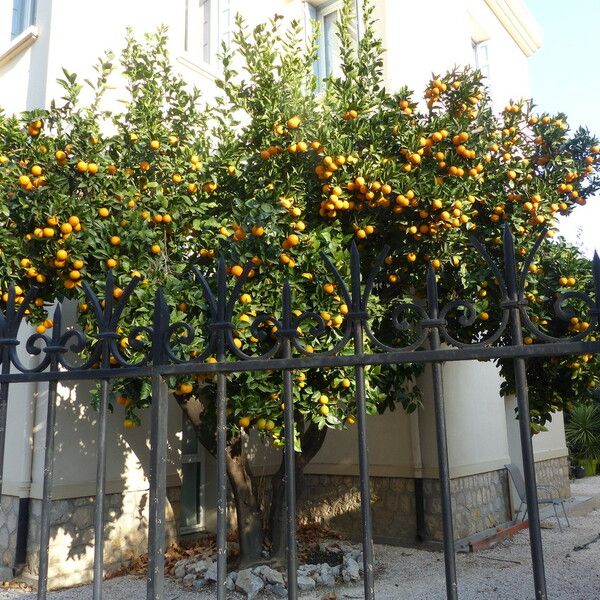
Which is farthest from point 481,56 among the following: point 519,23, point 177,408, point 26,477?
point 26,477

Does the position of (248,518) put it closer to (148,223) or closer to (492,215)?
(148,223)

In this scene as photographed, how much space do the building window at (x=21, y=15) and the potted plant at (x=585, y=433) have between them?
44.2 feet

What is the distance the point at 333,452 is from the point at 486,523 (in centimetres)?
230

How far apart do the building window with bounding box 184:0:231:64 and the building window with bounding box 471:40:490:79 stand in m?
5.07

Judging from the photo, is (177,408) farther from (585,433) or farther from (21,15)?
(585,433)

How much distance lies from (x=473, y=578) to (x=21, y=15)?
27.0 feet

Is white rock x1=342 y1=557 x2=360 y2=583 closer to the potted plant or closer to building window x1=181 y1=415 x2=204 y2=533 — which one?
building window x1=181 y1=415 x2=204 y2=533

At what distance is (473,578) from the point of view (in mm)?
6121

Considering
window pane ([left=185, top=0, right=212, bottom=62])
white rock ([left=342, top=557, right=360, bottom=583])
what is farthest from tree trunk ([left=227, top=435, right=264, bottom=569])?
window pane ([left=185, top=0, right=212, bottom=62])

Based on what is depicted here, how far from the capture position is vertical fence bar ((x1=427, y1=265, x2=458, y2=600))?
6.13 ft

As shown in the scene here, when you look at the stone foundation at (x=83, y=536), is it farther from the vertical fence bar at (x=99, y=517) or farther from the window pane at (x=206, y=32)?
the window pane at (x=206, y=32)

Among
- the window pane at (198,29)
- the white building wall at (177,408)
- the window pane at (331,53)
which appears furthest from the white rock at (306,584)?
the window pane at (331,53)

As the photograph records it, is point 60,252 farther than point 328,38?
No

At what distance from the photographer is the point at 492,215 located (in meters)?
5.83
